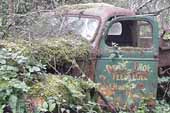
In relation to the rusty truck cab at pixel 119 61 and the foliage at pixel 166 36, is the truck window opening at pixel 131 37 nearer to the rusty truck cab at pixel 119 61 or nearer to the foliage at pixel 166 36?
the rusty truck cab at pixel 119 61

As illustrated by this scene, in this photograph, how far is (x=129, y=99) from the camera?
5633 millimetres

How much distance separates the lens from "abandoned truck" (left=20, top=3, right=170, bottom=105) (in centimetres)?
571

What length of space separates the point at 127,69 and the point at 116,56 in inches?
9.5

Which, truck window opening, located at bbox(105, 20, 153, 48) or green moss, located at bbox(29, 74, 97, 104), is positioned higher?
truck window opening, located at bbox(105, 20, 153, 48)

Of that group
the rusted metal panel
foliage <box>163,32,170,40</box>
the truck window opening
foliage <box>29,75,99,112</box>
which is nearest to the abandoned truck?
the truck window opening

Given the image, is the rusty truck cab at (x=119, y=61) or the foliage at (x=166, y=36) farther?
the foliage at (x=166, y=36)

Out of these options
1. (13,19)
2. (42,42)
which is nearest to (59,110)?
(42,42)

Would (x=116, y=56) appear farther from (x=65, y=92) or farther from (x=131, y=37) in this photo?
(x=65, y=92)

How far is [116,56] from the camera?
5.75 metres

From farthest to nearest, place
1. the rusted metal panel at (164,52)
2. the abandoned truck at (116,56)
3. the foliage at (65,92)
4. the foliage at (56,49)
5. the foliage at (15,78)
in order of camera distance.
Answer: the rusted metal panel at (164,52)
the abandoned truck at (116,56)
the foliage at (56,49)
the foliage at (65,92)
the foliage at (15,78)

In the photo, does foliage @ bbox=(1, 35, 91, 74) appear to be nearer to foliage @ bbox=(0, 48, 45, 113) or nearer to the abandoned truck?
the abandoned truck

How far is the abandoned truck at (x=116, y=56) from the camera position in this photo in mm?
5711

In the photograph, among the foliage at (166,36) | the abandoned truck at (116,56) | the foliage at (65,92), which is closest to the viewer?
the foliage at (65,92)

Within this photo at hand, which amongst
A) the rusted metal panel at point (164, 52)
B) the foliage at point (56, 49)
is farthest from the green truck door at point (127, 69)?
the rusted metal panel at point (164, 52)
